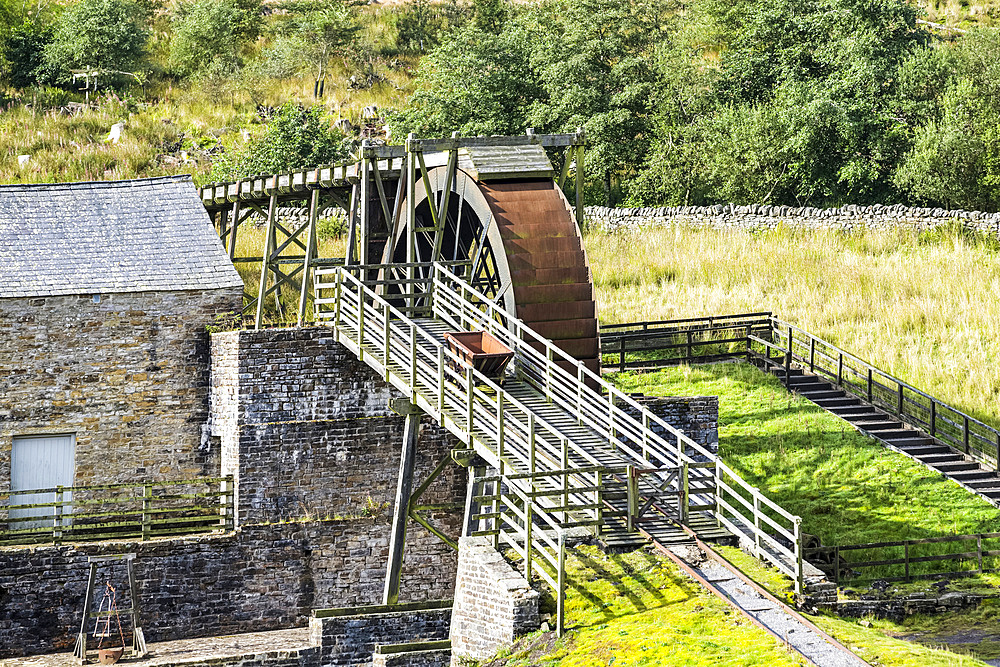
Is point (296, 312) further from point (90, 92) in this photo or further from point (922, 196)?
point (90, 92)

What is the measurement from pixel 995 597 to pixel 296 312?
13973 millimetres

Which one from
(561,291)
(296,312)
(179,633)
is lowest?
(179,633)

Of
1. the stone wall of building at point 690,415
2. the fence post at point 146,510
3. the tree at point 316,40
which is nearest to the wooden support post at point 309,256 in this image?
the fence post at point 146,510

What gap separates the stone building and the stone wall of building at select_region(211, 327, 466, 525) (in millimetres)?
1886

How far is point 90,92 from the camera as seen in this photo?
47250 millimetres

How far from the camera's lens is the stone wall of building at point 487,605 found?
13.6 metres

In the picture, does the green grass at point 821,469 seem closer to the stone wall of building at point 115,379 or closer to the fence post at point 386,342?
the fence post at point 386,342

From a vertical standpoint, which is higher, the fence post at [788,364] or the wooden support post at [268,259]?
the wooden support post at [268,259]

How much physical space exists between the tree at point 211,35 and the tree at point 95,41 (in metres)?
1.48

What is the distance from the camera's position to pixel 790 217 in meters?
36.8

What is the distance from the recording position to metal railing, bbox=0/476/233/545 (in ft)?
64.9

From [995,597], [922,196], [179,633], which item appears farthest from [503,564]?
[922,196]

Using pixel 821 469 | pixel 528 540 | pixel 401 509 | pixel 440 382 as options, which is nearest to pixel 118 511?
pixel 401 509

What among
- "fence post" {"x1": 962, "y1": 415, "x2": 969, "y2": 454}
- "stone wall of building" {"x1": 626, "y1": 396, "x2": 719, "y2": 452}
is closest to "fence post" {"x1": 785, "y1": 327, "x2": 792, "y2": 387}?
"fence post" {"x1": 962, "y1": 415, "x2": 969, "y2": 454}
